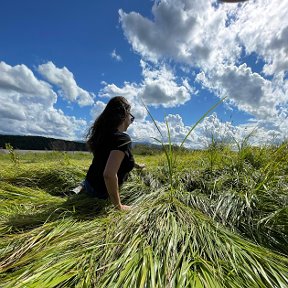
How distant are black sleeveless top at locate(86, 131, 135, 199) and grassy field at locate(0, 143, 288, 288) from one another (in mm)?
170

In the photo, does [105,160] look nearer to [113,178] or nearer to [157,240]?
[113,178]

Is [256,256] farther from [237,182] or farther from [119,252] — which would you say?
[237,182]

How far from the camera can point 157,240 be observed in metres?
1.60

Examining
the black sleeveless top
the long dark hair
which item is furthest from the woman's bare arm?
the long dark hair

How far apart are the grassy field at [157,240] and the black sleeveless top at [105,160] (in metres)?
0.17

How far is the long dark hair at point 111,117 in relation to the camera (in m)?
2.64

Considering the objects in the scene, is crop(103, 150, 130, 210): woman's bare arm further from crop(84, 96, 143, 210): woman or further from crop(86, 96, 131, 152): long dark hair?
crop(86, 96, 131, 152): long dark hair

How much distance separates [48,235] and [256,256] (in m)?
1.17

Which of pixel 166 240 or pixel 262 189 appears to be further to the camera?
pixel 262 189

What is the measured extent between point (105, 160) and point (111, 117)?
1.28ft

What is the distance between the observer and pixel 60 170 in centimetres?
422

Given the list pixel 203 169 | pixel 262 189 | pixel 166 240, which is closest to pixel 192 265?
pixel 166 240

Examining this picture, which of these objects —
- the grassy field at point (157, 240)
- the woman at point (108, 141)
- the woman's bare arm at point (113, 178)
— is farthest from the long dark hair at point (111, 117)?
the grassy field at point (157, 240)

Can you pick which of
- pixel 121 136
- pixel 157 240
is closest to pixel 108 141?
pixel 121 136
